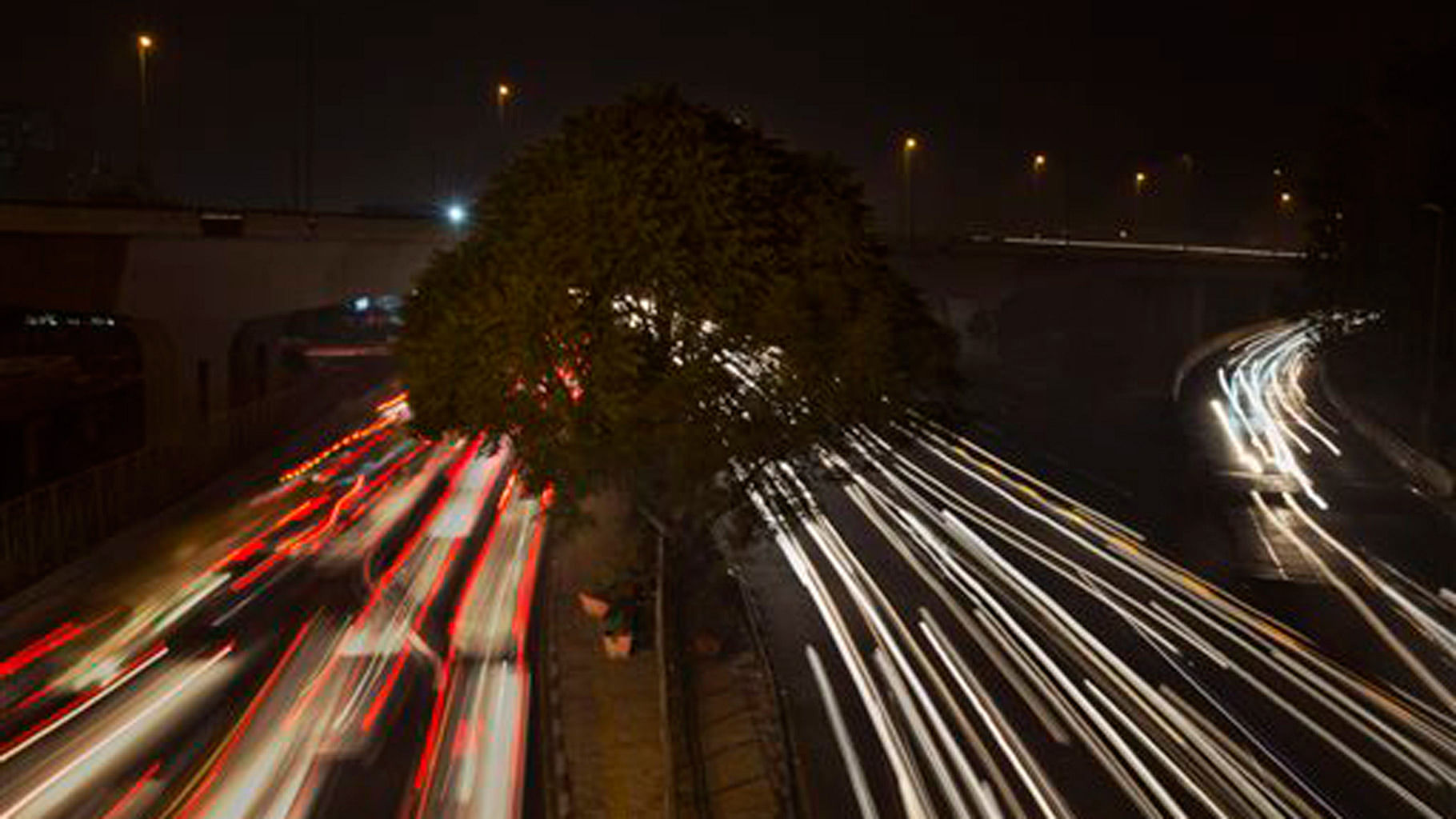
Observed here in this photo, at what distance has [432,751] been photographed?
66.8 ft

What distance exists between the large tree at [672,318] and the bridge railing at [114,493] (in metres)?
10.2

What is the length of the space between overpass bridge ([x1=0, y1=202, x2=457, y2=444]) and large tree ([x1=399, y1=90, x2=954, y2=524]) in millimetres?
18273

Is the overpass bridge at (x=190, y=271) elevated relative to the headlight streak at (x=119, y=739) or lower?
elevated

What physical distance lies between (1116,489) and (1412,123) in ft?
126

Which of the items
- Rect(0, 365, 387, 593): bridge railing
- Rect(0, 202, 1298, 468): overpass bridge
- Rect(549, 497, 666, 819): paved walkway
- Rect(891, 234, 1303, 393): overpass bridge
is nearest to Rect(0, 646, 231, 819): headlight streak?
Rect(549, 497, 666, 819): paved walkway

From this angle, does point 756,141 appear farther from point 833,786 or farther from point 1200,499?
point 1200,499

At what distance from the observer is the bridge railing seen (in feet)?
98.2

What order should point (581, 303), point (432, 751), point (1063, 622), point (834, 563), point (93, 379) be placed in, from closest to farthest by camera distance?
point (432, 751) < point (581, 303) < point (1063, 622) < point (834, 563) < point (93, 379)

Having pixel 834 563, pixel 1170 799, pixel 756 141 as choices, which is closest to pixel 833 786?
pixel 1170 799

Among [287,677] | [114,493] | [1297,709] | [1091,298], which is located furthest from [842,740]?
[1091,298]

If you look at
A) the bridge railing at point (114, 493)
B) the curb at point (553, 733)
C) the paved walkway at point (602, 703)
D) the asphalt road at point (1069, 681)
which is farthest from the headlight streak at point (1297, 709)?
the bridge railing at point (114, 493)

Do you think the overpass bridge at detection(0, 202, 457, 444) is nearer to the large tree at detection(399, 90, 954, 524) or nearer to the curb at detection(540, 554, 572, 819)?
the curb at detection(540, 554, 572, 819)

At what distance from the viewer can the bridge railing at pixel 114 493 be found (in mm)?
29938

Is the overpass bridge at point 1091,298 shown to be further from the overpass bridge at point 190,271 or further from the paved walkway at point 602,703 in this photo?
the paved walkway at point 602,703
